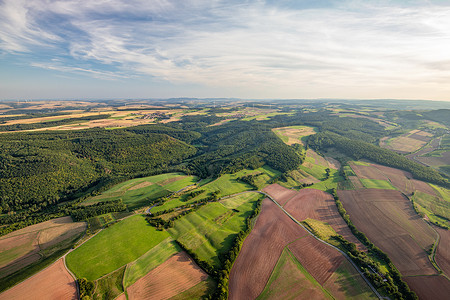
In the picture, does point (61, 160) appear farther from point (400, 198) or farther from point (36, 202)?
point (400, 198)

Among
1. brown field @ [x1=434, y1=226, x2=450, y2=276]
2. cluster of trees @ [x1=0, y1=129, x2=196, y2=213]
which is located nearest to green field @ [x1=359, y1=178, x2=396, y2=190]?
brown field @ [x1=434, y1=226, x2=450, y2=276]

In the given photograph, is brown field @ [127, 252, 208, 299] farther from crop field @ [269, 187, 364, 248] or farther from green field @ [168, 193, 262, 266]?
crop field @ [269, 187, 364, 248]

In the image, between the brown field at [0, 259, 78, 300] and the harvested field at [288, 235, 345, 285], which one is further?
the harvested field at [288, 235, 345, 285]

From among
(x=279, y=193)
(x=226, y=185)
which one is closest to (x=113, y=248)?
(x=226, y=185)

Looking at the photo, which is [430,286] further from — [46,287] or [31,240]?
[31,240]

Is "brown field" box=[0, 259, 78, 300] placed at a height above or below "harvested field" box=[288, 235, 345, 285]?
above
